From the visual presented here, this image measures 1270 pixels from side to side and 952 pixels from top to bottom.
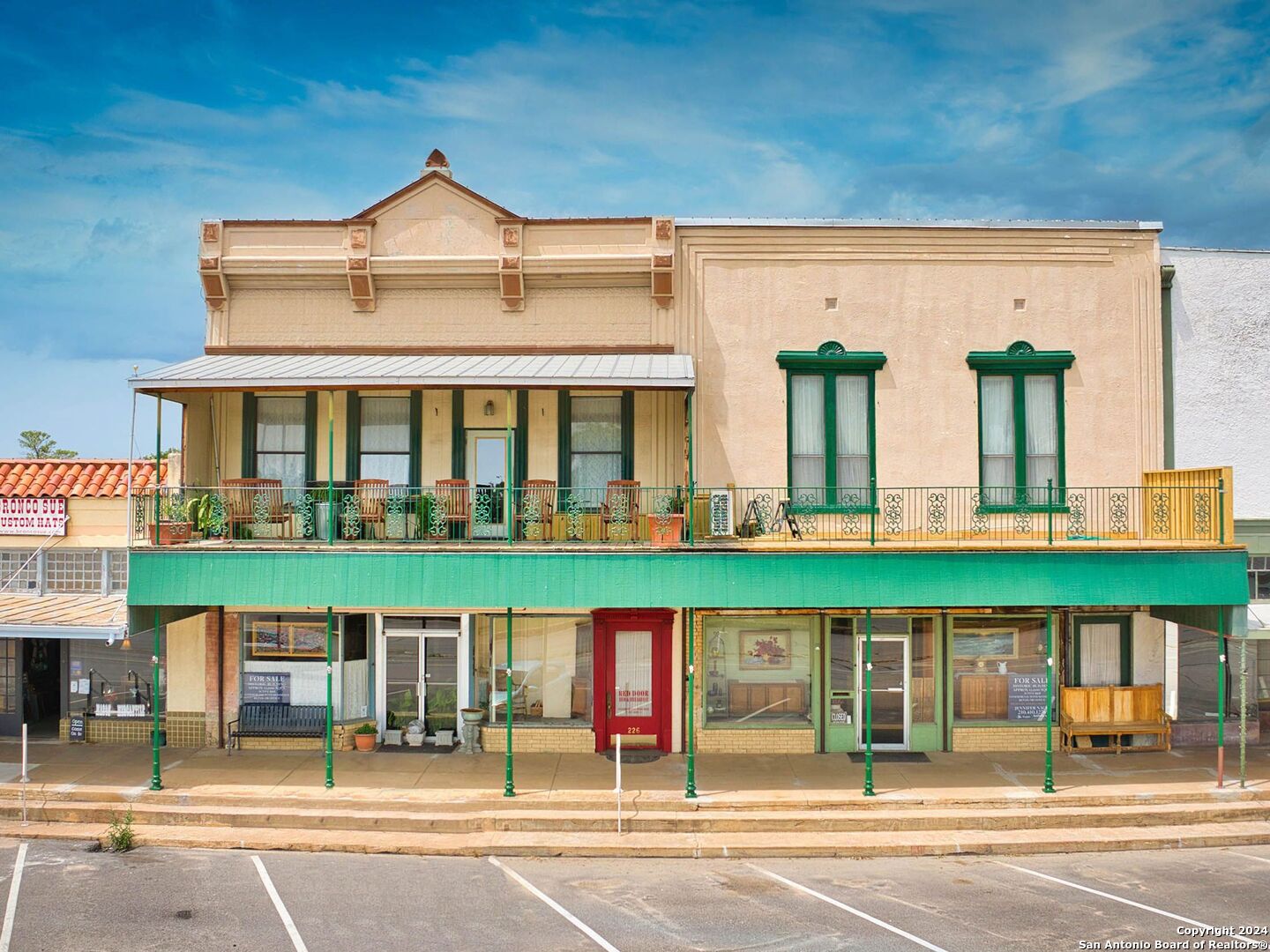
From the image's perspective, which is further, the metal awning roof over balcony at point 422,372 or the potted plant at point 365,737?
the potted plant at point 365,737

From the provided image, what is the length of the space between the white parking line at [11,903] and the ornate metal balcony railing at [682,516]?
15.1ft

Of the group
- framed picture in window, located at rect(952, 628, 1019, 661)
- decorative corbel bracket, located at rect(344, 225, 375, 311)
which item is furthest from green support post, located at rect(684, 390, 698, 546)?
decorative corbel bracket, located at rect(344, 225, 375, 311)

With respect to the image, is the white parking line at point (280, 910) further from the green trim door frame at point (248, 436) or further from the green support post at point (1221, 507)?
the green support post at point (1221, 507)

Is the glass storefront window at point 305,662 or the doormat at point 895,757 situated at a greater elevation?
the glass storefront window at point 305,662

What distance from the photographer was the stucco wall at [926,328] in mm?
16797

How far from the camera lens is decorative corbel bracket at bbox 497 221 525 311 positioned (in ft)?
54.7

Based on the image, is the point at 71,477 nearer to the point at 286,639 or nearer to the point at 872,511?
the point at 286,639

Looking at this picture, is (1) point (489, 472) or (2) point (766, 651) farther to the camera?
(1) point (489, 472)

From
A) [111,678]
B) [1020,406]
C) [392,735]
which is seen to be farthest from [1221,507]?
[111,678]

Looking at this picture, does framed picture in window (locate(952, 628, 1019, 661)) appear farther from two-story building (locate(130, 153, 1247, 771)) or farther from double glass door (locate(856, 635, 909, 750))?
double glass door (locate(856, 635, 909, 750))

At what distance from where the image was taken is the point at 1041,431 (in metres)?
16.9

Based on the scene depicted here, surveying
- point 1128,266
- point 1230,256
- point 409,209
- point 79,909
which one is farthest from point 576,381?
Answer: point 1230,256

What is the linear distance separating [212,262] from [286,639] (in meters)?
6.66

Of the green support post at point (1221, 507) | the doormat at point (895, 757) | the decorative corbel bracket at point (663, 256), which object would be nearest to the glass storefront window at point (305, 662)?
the decorative corbel bracket at point (663, 256)
